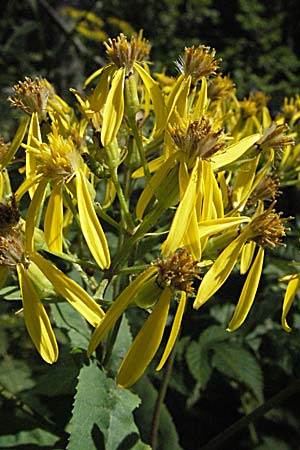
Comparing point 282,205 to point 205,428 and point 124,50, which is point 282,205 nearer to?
point 205,428

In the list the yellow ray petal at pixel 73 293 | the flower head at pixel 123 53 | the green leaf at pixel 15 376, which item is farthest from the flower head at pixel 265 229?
the green leaf at pixel 15 376

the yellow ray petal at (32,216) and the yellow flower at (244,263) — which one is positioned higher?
the yellow ray petal at (32,216)

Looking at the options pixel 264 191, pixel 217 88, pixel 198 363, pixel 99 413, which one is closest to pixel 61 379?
pixel 99 413

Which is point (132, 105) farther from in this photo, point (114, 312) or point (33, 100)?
point (114, 312)

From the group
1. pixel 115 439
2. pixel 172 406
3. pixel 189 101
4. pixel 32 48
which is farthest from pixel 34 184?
pixel 32 48

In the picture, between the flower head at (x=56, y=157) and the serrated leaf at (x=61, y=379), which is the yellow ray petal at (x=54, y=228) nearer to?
the flower head at (x=56, y=157)
